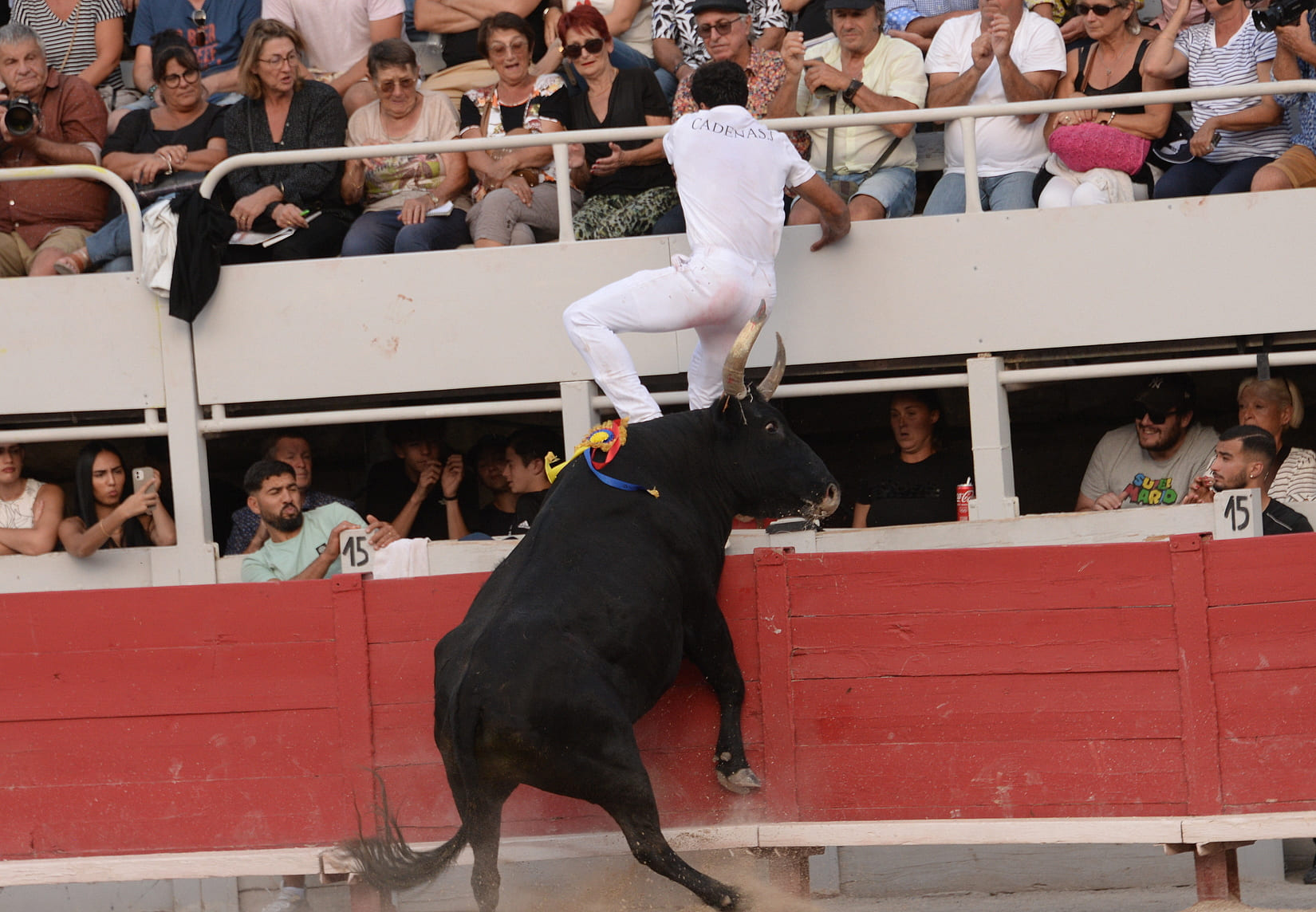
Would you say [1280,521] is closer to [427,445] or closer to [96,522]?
[427,445]

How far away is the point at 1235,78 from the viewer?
7.42 m

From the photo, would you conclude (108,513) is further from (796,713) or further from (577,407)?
(796,713)

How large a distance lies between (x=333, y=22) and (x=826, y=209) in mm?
3295

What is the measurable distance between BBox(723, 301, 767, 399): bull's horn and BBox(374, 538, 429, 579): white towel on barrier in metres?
1.69

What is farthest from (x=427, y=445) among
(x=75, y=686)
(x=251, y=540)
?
(x=75, y=686)

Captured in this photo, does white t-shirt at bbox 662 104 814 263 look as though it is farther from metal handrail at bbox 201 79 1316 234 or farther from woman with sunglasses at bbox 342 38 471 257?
woman with sunglasses at bbox 342 38 471 257

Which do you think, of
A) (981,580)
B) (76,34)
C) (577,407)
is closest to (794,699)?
(981,580)

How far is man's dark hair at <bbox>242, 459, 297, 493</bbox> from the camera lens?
24.0 ft

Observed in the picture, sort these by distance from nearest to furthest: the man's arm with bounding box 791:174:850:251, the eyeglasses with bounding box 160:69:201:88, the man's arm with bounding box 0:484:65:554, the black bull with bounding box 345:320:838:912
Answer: the black bull with bounding box 345:320:838:912 < the man's arm with bounding box 791:174:850:251 < the man's arm with bounding box 0:484:65:554 < the eyeglasses with bounding box 160:69:201:88

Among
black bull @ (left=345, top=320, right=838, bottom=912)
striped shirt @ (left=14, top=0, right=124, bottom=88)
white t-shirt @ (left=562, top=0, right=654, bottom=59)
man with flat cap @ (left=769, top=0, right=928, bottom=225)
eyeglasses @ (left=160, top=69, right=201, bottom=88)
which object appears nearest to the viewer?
black bull @ (left=345, top=320, right=838, bottom=912)

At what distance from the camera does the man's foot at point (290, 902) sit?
6.82 meters

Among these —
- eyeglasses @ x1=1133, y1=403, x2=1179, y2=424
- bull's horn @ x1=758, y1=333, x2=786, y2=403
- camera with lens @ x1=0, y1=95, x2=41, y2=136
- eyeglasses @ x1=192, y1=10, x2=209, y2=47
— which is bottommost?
eyeglasses @ x1=1133, y1=403, x2=1179, y2=424

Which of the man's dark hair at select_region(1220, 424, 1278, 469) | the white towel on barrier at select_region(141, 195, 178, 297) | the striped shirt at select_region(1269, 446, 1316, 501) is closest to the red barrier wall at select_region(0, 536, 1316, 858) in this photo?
the man's dark hair at select_region(1220, 424, 1278, 469)

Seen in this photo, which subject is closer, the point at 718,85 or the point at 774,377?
the point at 774,377
